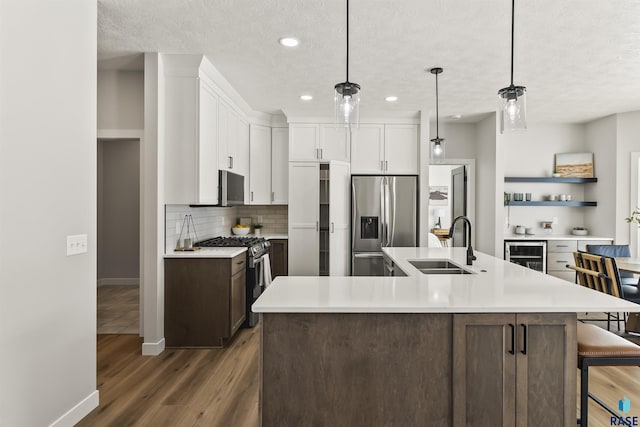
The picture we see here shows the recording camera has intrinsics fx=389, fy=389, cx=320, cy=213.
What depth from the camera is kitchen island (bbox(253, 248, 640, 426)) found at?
1.75 m

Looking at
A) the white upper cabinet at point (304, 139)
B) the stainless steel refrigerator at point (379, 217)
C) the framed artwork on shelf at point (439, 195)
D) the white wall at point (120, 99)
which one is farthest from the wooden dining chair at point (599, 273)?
the white wall at point (120, 99)

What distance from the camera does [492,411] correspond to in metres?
1.75

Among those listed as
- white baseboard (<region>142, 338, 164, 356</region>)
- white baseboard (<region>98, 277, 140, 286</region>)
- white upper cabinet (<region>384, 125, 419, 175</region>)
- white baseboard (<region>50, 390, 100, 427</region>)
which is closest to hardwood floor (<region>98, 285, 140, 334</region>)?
white baseboard (<region>98, 277, 140, 286</region>)

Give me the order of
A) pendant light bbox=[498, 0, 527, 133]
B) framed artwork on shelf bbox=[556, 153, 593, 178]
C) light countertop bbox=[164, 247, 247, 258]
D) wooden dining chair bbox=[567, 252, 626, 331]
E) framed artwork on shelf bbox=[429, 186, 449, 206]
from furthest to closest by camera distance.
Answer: framed artwork on shelf bbox=[429, 186, 449, 206] → framed artwork on shelf bbox=[556, 153, 593, 178] → light countertop bbox=[164, 247, 247, 258] → wooden dining chair bbox=[567, 252, 626, 331] → pendant light bbox=[498, 0, 527, 133]

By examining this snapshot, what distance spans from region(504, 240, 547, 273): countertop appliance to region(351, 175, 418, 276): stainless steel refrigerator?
54.4 inches

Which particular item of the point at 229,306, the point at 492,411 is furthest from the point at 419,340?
the point at 229,306

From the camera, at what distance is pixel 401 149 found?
5625 millimetres

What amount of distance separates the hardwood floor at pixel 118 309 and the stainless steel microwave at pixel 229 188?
65.5 inches

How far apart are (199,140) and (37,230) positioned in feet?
5.91

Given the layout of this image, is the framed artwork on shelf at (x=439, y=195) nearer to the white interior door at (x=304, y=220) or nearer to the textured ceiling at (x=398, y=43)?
the textured ceiling at (x=398, y=43)

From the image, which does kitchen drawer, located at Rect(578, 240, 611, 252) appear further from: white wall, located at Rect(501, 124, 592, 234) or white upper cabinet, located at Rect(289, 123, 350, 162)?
white upper cabinet, located at Rect(289, 123, 350, 162)

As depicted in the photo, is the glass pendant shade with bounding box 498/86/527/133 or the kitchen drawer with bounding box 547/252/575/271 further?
the kitchen drawer with bounding box 547/252/575/271

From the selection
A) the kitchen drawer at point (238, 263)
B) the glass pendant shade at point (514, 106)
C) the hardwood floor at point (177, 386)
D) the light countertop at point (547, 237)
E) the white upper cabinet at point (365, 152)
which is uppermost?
the white upper cabinet at point (365, 152)

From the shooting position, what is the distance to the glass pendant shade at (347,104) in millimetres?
2250
